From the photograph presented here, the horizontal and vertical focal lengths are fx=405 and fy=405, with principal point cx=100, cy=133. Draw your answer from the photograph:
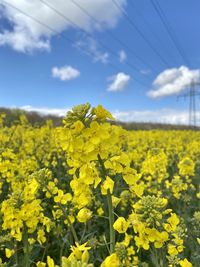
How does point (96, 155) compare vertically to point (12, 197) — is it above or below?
above

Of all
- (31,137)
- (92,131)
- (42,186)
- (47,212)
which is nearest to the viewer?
(92,131)

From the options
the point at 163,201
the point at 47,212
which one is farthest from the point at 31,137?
the point at 163,201

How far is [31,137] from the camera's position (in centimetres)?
1071

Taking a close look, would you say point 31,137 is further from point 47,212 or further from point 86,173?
point 86,173

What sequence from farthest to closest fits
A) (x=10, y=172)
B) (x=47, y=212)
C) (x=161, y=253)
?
(x=47, y=212), (x=10, y=172), (x=161, y=253)

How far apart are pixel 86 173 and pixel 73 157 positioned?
0.34 ft

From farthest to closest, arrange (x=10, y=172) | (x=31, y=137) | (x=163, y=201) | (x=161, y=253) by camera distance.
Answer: (x=31, y=137) → (x=10, y=172) → (x=161, y=253) → (x=163, y=201)

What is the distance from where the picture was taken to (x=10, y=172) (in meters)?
5.12

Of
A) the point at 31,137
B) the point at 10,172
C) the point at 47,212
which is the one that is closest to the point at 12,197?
the point at 10,172

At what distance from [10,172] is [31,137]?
18.5 feet

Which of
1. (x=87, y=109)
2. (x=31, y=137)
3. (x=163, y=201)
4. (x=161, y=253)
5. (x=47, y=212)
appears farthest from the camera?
(x=31, y=137)

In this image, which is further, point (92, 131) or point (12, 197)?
point (12, 197)

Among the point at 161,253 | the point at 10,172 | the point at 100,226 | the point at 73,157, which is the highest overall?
the point at 73,157

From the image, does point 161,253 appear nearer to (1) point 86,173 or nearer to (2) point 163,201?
(2) point 163,201
